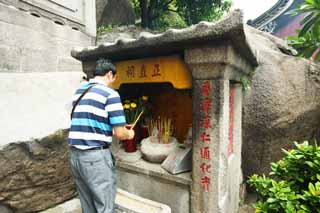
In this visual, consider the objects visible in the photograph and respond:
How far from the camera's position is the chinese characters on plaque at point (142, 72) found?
10.8ft

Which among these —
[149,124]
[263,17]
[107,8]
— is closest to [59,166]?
Answer: [149,124]

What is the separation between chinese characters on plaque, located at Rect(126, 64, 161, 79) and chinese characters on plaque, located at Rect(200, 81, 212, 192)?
0.78 meters

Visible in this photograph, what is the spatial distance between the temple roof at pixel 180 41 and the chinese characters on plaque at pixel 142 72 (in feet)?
0.59

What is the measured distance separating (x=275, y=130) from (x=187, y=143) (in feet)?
7.55

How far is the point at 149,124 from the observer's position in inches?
166

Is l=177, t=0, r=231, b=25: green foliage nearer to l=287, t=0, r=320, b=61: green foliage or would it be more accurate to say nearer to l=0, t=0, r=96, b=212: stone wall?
l=287, t=0, r=320, b=61: green foliage

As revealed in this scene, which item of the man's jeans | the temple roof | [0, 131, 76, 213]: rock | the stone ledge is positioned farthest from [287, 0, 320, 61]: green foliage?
[0, 131, 76, 213]: rock

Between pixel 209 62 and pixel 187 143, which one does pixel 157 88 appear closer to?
pixel 187 143

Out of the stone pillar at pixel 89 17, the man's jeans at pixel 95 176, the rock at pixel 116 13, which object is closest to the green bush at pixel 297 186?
the man's jeans at pixel 95 176

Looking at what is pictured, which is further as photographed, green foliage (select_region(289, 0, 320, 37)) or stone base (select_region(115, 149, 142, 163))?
green foliage (select_region(289, 0, 320, 37))

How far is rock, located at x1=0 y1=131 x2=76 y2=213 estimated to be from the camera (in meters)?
3.32

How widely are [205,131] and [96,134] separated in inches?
55.2

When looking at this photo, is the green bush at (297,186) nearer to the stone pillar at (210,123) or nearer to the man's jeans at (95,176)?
the stone pillar at (210,123)

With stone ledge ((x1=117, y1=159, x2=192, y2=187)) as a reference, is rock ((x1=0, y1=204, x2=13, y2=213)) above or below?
below
